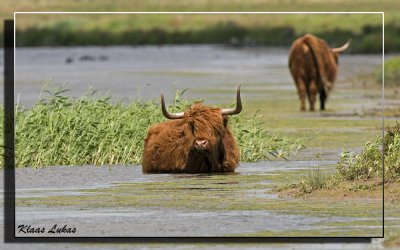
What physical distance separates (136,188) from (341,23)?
39280mm

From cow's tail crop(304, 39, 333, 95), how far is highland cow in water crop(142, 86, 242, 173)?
10771mm

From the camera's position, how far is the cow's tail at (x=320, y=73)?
26.8 meters

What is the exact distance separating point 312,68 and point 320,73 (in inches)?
6.6

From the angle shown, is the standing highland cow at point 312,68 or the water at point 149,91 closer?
the water at point 149,91

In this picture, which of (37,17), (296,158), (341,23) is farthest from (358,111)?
(37,17)

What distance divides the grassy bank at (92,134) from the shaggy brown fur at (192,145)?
42.2 inches

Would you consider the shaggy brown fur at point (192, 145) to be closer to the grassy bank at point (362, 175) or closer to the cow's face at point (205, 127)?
the cow's face at point (205, 127)

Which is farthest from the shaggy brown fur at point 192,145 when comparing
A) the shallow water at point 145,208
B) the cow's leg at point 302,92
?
the cow's leg at point 302,92

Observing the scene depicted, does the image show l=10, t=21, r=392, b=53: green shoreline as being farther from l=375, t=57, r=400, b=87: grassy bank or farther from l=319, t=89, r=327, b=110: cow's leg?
l=319, t=89, r=327, b=110: cow's leg

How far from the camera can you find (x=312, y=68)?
88.2ft

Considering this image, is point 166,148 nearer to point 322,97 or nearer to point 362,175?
point 362,175

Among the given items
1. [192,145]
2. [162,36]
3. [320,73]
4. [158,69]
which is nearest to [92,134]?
[192,145]

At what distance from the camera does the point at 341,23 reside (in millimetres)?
53656

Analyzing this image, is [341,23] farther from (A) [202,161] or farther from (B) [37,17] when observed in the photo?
(A) [202,161]
